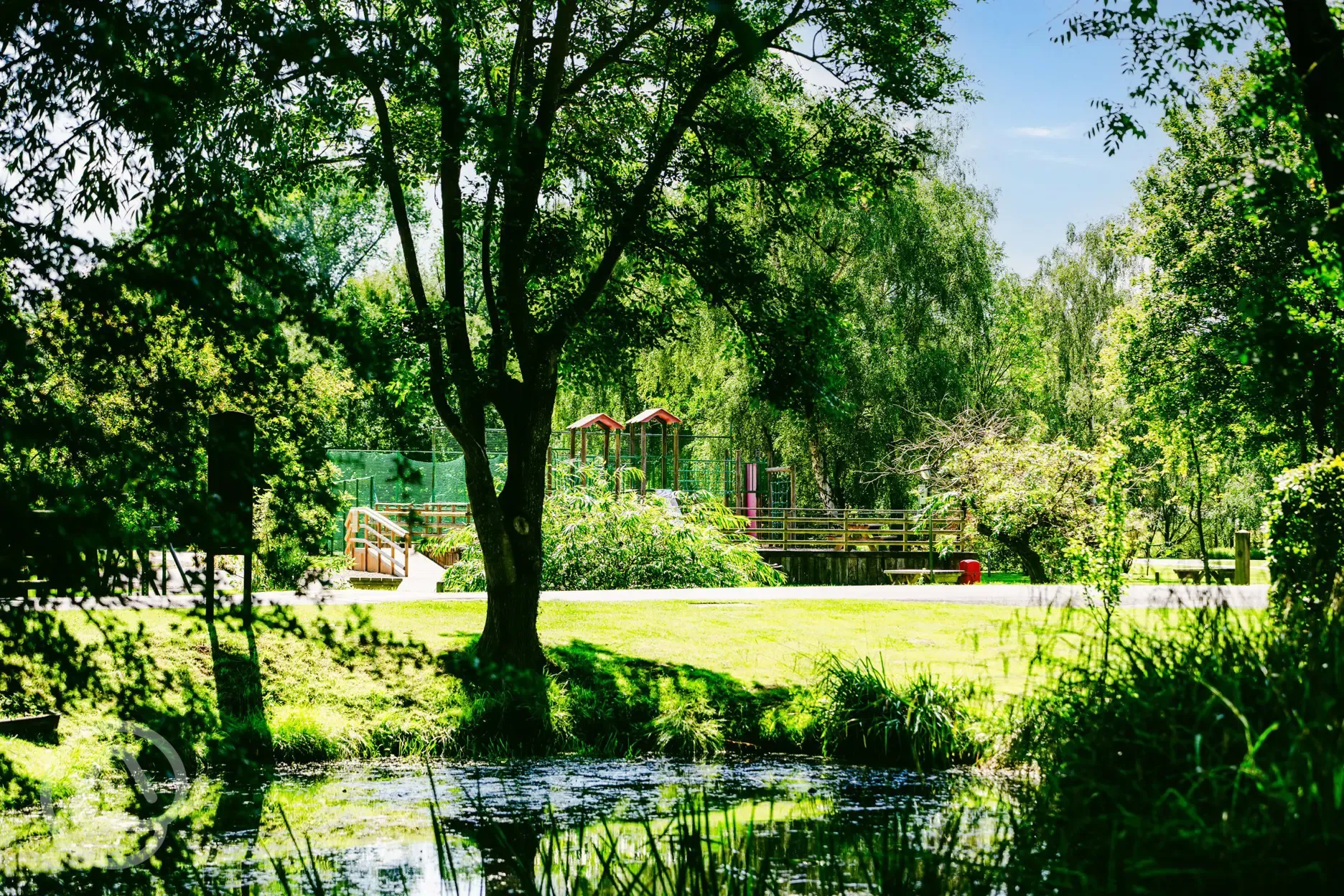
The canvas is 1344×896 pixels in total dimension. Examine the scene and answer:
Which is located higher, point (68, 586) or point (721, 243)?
point (721, 243)

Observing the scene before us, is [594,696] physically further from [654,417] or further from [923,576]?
[654,417]

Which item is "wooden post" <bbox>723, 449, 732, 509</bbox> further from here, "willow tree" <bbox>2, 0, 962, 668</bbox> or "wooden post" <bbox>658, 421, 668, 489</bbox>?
"willow tree" <bbox>2, 0, 962, 668</bbox>

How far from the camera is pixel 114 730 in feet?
30.1

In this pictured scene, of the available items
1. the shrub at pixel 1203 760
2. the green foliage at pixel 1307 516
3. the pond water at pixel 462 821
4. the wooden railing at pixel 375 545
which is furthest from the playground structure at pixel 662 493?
the shrub at pixel 1203 760

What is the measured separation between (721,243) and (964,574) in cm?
1383

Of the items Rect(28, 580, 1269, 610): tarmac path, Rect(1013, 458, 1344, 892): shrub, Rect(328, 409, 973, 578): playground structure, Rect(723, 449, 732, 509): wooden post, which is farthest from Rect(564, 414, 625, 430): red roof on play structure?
Rect(1013, 458, 1344, 892): shrub

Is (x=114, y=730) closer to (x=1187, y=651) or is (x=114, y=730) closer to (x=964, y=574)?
(x=1187, y=651)

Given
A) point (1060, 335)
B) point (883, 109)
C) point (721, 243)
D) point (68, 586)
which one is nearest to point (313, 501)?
point (68, 586)

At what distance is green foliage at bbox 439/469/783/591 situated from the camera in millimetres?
18234

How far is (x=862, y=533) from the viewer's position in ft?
84.1

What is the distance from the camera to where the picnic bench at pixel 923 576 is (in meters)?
23.2

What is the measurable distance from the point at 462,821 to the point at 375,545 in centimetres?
1396

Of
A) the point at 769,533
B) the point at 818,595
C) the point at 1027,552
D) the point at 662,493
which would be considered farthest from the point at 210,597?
the point at 769,533
